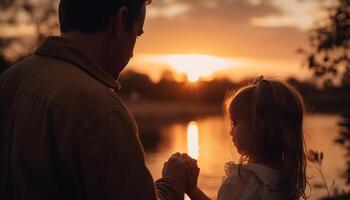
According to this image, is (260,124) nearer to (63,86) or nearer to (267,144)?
(267,144)

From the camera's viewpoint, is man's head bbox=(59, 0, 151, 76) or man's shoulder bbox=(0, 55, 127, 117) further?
man's head bbox=(59, 0, 151, 76)

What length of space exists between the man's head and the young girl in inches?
43.8

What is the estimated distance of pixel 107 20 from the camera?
2.24m

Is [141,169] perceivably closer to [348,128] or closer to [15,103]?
[15,103]

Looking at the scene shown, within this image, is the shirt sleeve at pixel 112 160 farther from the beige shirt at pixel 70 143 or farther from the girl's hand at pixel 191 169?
the girl's hand at pixel 191 169

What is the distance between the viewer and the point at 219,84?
270 feet

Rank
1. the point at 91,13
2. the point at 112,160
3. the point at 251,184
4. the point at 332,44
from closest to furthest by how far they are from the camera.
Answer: the point at 112,160
the point at 91,13
the point at 251,184
the point at 332,44

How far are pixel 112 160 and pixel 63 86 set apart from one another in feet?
1.00

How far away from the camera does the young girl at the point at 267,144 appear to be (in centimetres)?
322

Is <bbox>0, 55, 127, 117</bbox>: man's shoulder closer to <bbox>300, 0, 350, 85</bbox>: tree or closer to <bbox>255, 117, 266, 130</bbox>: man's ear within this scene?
<bbox>255, 117, 266, 130</bbox>: man's ear

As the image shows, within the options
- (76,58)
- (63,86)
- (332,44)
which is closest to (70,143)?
(63,86)

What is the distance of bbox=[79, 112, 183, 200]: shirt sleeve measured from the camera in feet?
6.54

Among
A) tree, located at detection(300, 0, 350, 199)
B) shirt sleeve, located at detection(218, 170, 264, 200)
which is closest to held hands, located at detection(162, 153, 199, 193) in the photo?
shirt sleeve, located at detection(218, 170, 264, 200)

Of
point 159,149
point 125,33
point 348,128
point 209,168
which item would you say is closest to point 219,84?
point 159,149
